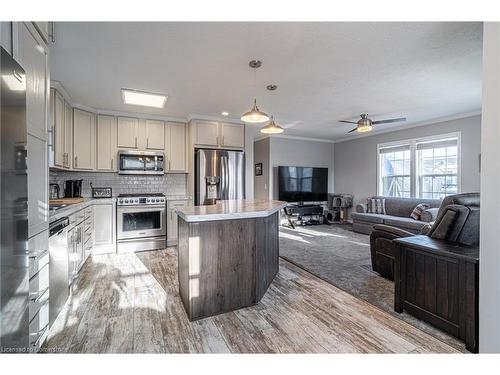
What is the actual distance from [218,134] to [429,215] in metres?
4.32

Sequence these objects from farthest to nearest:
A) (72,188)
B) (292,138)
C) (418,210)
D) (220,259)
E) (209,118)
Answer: (292,138) < (418,210) < (209,118) < (72,188) < (220,259)

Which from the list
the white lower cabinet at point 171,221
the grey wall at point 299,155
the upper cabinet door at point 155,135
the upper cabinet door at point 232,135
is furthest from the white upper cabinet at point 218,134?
the grey wall at point 299,155

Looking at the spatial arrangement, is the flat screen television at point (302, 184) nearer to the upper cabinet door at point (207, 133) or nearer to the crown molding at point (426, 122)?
the crown molding at point (426, 122)

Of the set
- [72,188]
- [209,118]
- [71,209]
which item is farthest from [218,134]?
[71,209]

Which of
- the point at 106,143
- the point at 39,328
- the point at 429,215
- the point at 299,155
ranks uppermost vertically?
the point at 299,155

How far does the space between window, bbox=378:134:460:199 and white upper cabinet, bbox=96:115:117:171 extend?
20.3 feet

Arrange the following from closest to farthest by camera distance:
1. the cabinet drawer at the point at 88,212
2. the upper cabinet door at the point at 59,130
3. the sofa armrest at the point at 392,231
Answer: the sofa armrest at the point at 392,231 < the upper cabinet door at the point at 59,130 < the cabinet drawer at the point at 88,212

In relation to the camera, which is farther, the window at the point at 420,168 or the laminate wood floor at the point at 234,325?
the window at the point at 420,168

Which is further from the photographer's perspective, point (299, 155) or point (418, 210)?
point (299, 155)

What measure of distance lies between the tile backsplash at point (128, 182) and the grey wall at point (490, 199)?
4677 millimetres

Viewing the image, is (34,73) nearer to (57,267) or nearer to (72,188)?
(57,267)

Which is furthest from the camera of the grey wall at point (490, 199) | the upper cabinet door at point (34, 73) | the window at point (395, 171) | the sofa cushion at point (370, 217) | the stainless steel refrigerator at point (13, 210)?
the window at point (395, 171)

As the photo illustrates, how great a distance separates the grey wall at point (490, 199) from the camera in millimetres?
1329

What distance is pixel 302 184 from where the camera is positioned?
7.03m
